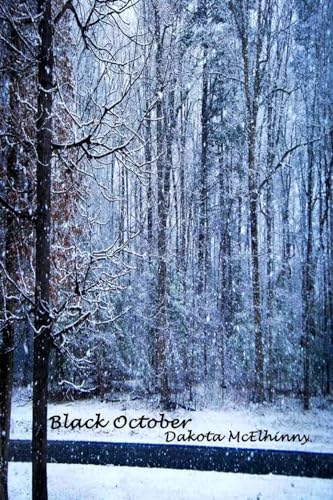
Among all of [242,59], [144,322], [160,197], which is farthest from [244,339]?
[242,59]

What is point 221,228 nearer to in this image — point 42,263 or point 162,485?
point 162,485

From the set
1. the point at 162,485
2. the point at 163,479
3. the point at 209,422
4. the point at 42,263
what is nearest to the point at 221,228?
the point at 209,422

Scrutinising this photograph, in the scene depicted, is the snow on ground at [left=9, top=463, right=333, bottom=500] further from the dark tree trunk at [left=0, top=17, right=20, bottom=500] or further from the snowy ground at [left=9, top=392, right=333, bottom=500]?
the dark tree trunk at [left=0, top=17, right=20, bottom=500]

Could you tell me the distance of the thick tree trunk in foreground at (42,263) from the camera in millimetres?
3848

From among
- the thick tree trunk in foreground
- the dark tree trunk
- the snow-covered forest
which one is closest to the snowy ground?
the dark tree trunk

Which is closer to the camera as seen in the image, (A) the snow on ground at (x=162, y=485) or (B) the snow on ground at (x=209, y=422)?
Result: (A) the snow on ground at (x=162, y=485)

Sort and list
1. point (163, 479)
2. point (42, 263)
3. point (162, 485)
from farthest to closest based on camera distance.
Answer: point (163, 479) → point (162, 485) → point (42, 263)

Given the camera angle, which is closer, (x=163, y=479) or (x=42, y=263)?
(x=42, y=263)

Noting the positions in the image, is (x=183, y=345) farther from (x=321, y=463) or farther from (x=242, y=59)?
(x=242, y=59)

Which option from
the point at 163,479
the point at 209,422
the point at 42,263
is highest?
the point at 42,263

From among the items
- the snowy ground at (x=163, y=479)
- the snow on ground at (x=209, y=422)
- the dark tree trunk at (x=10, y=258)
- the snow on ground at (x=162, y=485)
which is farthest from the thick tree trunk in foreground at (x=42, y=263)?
the snow on ground at (x=209, y=422)

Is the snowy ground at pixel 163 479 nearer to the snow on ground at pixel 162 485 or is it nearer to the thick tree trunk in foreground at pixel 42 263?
the snow on ground at pixel 162 485

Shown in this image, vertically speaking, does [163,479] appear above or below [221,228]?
below

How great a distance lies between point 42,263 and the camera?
13.0 ft
